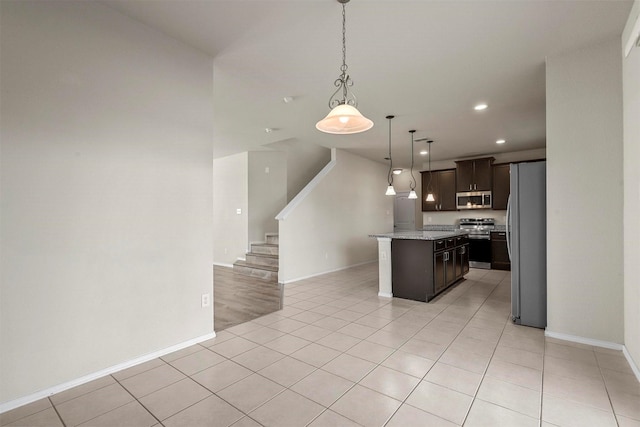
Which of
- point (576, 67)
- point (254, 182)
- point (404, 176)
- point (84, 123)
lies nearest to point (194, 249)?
point (84, 123)

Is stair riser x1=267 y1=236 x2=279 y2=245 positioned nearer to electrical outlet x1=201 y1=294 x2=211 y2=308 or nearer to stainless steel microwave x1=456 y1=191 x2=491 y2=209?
electrical outlet x1=201 y1=294 x2=211 y2=308

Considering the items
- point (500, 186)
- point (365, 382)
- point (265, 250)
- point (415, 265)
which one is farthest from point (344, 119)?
point (500, 186)

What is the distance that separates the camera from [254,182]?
738 cm

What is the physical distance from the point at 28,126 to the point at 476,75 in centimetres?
407

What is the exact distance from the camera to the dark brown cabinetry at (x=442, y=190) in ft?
25.6

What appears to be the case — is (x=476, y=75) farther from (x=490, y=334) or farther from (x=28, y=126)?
(x=28, y=126)

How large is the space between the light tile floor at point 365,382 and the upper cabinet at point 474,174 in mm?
4634

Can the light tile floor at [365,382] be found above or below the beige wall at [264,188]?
below

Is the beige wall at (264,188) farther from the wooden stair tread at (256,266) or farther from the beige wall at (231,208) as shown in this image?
the wooden stair tread at (256,266)

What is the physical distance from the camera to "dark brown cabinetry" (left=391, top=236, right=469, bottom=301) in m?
4.30

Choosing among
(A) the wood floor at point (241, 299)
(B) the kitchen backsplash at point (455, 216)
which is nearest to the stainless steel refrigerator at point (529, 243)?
(A) the wood floor at point (241, 299)

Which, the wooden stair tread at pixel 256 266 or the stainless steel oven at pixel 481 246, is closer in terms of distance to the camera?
the wooden stair tread at pixel 256 266

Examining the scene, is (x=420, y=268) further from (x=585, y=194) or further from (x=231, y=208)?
(x=231, y=208)

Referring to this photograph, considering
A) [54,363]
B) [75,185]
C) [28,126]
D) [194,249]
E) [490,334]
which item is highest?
[28,126]
